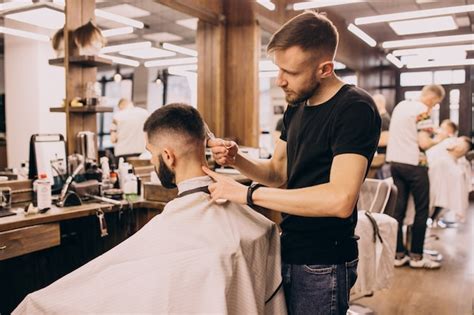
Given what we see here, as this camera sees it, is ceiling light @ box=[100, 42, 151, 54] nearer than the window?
Yes

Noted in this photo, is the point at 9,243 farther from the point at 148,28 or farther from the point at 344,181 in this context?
the point at 148,28

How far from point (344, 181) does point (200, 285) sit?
49 cm

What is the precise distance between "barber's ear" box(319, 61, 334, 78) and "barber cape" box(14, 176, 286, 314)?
0.51 m

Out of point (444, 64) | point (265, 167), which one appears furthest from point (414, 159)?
point (444, 64)

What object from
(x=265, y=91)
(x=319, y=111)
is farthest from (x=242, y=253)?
(x=265, y=91)

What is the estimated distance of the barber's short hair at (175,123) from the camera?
163 cm

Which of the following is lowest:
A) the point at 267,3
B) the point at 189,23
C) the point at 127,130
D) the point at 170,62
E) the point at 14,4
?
the point at 127,130

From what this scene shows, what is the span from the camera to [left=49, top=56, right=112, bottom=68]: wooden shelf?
9.97 ft

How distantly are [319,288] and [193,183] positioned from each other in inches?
20.7

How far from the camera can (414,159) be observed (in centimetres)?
420

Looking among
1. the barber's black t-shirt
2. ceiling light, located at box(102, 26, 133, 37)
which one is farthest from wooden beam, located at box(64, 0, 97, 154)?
the barber's black t-shirt

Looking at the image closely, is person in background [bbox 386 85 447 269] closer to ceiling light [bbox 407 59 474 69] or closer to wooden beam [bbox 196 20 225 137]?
wooden beam [bbox 196 20 225 137]

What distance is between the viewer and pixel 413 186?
4.27 meters

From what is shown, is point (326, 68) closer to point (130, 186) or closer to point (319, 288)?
point (319, 288)
